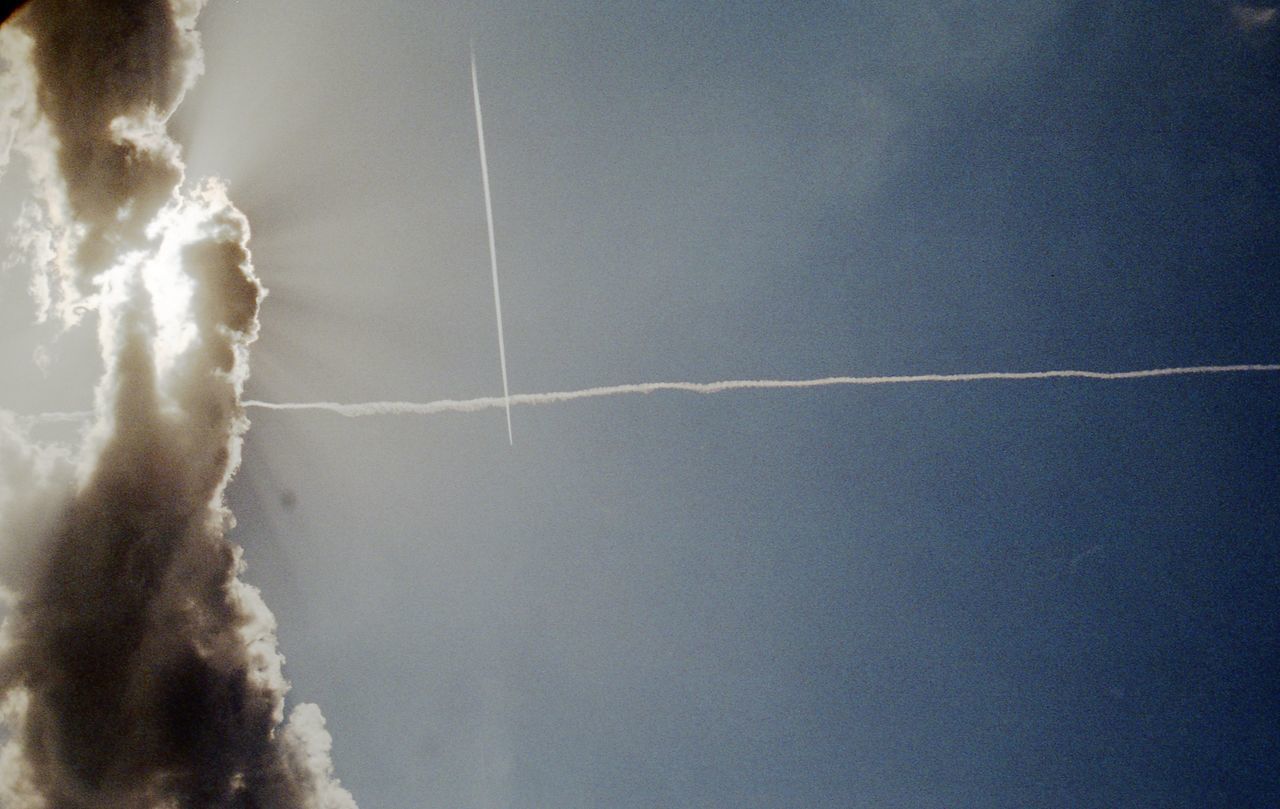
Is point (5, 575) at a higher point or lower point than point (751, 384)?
lower

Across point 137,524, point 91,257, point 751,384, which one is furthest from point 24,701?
point 751,384

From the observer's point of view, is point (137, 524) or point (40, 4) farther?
point (137, 524)

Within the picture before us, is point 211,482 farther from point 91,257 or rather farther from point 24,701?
point 24,701

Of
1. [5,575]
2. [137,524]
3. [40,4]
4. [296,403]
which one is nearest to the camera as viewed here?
[296,403]

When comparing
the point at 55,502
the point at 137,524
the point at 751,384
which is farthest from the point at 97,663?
the point at 751,384

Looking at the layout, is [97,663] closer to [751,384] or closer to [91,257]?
[91,257]

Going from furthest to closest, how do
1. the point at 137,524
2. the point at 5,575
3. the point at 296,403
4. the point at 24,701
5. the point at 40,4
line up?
1. the point at 137,524
2. the point at 24,701
3. the point at 5,575
4. the point at 40,4
5. the point at 296,403

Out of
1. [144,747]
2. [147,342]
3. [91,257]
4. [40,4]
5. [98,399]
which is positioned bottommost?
[144,747]
